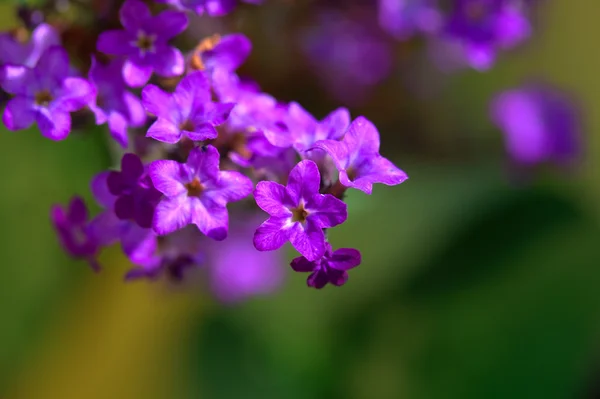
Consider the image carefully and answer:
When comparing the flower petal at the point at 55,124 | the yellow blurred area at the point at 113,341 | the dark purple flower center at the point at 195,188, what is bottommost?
the yellow blurred area at the point at 113,341

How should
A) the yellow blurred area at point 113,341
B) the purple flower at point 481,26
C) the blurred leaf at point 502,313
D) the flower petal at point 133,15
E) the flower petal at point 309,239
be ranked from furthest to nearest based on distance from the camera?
the yellow blurred area at point 113,341 < the blurred leaf at point 502,313 < the purple flower at point 481,26 < the flower petal at point 133,15 < the flower petal at point 309,239

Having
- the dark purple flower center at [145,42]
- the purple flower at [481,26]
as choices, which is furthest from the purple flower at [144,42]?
the purple flower at [481,26]

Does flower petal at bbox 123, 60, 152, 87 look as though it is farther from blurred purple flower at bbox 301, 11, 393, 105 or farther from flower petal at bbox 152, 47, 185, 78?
blurred purple flower at bbox 301, 11, 393, 105

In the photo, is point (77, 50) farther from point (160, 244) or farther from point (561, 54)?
point (561, 54)

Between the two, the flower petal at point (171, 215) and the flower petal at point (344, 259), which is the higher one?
the flower petal at point (344, 259)

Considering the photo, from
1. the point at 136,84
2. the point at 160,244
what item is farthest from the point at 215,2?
the point at 160,244

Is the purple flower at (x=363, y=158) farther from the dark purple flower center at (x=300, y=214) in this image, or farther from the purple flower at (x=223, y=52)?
the purple flower at (x=223, y=52)
